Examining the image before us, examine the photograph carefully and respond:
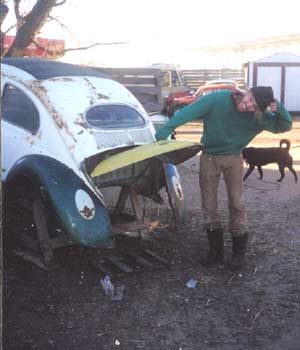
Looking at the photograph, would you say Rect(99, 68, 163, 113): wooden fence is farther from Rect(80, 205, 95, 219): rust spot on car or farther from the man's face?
Rect(80, 205, 95, 219): rust spot on car

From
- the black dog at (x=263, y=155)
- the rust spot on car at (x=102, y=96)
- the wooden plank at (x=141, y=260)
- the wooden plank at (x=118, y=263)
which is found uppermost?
the rust spot on car at (x=102, y=96)

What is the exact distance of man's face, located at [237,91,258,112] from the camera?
5199mm

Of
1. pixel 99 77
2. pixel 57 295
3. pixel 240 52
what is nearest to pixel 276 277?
pixel 57 295

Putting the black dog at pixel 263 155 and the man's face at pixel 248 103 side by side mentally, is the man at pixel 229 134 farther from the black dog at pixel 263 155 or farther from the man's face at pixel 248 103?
the black dog at pixel 263 155

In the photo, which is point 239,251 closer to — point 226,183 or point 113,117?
point 226,183

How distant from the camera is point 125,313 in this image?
456cm

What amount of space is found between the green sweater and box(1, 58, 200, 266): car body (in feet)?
0.58

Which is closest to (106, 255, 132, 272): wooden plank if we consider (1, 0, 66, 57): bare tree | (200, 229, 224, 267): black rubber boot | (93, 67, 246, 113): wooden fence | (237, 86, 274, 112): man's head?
(200, 229, 224, 267): black rubber boot

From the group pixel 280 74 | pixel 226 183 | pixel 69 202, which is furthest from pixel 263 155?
pixel 280 74

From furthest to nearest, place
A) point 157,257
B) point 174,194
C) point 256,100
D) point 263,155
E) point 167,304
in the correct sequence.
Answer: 1. point 263,155
2. point 174,194
3. point 157,257
4. point 256,100
5. point 167,304

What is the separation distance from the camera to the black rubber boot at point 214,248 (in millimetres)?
5621

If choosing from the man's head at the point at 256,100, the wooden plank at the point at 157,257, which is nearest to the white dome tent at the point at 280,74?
the wooden plank at the point at 157,257

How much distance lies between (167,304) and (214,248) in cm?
108

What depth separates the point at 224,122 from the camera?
533 centimetres
